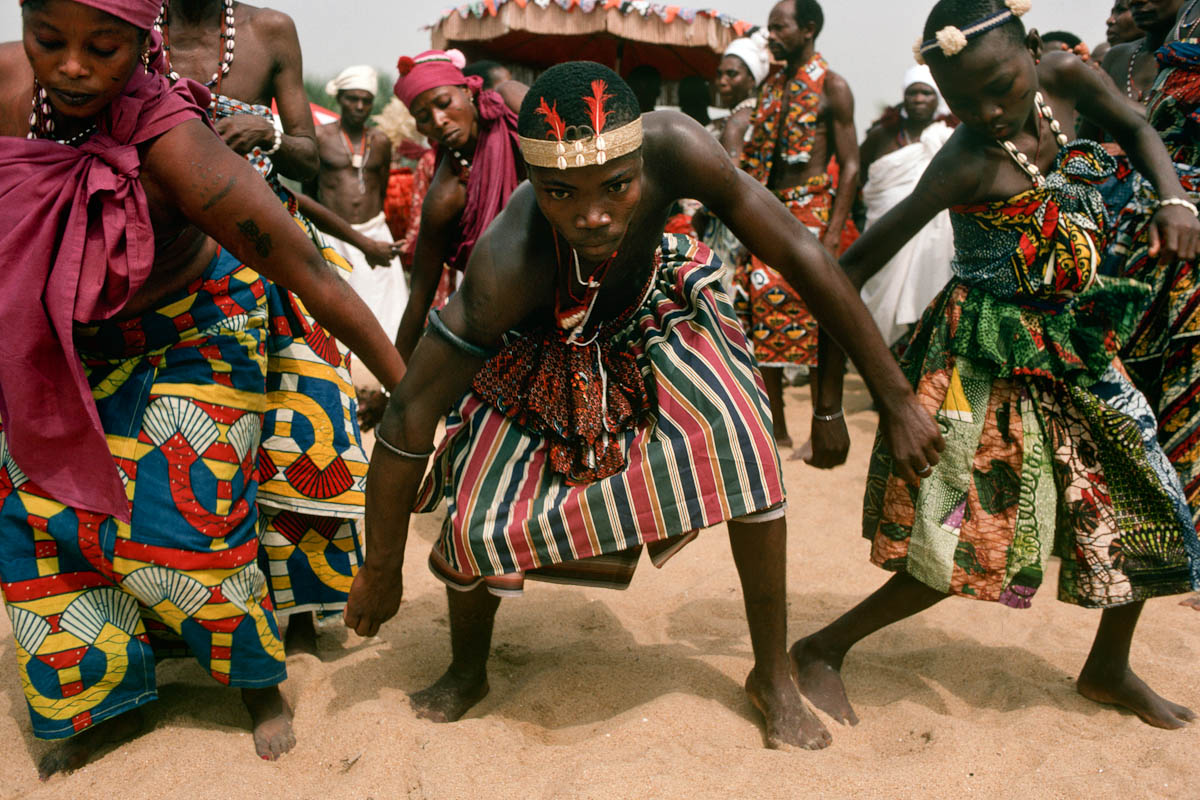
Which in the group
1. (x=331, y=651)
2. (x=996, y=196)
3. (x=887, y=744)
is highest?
(x=996, y=196)

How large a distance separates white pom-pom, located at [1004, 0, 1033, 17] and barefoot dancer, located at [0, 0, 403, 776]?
182cm

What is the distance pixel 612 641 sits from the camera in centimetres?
318

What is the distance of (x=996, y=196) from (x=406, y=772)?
2134 millimetres

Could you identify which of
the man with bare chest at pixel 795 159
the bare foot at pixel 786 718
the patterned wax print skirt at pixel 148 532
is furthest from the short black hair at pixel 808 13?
the bare foot at pixel 786 718

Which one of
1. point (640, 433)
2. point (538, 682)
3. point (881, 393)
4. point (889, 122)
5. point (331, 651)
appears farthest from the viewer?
point (889, 122)

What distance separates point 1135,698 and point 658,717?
1343 millimetres

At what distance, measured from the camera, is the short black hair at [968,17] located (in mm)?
2375

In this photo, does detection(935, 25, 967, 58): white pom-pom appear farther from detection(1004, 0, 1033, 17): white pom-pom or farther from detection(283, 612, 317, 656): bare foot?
detection(283, 612, 317, 656): bare foot

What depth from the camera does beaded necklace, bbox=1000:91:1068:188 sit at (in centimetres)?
244

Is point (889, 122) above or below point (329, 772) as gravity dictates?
above

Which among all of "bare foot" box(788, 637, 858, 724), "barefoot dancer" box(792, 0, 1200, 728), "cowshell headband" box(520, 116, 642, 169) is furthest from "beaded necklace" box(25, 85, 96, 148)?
"bare foot" box(788, 637, 858, 724)

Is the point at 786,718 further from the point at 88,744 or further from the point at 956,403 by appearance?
the point at 88,744

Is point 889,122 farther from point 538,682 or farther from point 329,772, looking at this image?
point 329,772

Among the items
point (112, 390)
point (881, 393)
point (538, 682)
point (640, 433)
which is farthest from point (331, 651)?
point (881, 393)
